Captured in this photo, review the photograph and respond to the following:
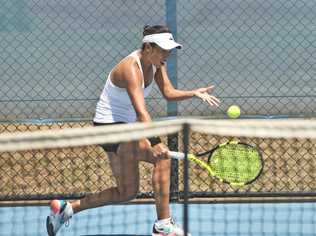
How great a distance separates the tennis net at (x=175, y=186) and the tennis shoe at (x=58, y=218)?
0.91 ft

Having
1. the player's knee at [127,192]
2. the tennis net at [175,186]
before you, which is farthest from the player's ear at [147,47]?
the player's knee at [127,192]

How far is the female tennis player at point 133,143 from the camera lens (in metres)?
4.48

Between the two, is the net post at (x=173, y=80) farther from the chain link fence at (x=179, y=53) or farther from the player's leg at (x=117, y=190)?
the chain link fence at (x=179, y=53)

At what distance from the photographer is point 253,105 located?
7121 millimetres

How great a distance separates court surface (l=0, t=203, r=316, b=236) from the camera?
16.2 ft

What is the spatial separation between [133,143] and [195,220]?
3.13 feet

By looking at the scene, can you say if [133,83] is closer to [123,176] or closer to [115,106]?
[115,106]

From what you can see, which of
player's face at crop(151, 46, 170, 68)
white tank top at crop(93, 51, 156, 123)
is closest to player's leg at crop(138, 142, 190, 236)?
white tank top at crop(93, 51, 156, 123)

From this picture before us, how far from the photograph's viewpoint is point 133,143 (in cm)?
454

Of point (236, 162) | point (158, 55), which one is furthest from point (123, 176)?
point (236, 162)

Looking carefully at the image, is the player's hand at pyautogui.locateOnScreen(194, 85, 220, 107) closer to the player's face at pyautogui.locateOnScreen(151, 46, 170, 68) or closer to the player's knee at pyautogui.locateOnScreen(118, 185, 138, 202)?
the player's face at pyautogui.locateOnScreen(151, 46, 170, 68)

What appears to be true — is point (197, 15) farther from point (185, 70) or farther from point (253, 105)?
point (253, 105)

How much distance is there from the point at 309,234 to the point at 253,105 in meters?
2.46

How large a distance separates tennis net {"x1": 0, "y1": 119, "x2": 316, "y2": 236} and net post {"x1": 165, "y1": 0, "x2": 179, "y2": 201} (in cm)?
1
